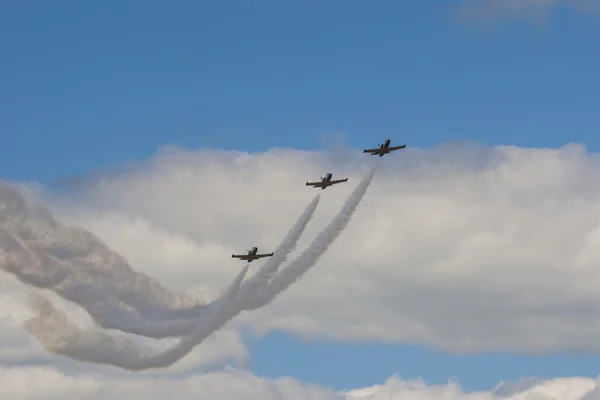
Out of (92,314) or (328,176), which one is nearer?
(92,314)

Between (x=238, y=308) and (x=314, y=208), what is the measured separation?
49.6 ft

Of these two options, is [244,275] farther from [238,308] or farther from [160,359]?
[160,359]

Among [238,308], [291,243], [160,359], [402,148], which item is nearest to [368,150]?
[402,148]

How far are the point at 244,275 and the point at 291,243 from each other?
6.86 meters

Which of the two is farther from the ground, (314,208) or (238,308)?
(314,208)

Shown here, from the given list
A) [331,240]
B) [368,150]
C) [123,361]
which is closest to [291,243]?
[331,240]

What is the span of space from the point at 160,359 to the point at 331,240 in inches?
986

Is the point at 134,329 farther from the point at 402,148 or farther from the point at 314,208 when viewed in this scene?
the point at 402,148

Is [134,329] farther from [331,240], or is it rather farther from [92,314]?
[331,240]

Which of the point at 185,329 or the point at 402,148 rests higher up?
the point at 402,148

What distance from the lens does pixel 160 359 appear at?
509ft

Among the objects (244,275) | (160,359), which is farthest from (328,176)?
(160,359)

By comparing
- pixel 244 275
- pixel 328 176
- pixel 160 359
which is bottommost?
pixel 160 359

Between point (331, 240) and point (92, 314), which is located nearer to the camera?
point (92, 314)
